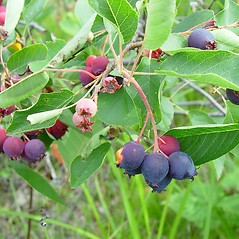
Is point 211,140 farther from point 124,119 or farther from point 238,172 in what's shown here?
point 238,172

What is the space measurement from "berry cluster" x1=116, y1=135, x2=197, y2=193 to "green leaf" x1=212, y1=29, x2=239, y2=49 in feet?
0.69

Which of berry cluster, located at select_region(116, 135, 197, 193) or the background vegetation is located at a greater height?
berry cluster, located at select_region(116, 135, 197, 193)

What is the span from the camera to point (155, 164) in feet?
2.68

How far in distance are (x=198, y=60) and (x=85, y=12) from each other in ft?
1.93

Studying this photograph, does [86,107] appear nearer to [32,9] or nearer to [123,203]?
[32,9]

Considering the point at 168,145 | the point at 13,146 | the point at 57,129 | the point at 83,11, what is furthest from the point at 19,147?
the point at 83,11

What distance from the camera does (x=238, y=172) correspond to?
2379 mm

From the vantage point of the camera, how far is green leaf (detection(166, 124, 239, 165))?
90 centimetres

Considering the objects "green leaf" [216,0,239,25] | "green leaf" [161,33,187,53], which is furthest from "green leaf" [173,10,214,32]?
"green leaf" [161,33,187,53]

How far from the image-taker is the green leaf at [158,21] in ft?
2.44

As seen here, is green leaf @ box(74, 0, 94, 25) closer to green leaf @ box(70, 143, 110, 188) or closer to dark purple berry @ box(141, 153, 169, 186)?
green leaf @ box(70, 143, 110, 188)

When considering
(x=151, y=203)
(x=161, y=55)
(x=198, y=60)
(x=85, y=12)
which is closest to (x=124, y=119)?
(x=161, y=55)

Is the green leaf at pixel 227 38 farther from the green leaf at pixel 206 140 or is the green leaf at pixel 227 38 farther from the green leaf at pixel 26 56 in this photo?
the green leaf at pixel 26 56

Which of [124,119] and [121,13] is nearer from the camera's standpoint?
[121,13]
